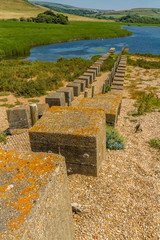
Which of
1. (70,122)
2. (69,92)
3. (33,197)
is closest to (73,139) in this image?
(70,122)

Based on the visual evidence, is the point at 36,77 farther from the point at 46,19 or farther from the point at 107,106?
the point at 46,19

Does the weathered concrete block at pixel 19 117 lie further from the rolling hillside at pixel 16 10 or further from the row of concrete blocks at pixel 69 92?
the rolling hillside at pixel 16 10

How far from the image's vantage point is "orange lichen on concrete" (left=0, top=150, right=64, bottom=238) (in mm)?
1932

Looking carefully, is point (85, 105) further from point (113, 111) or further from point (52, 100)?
point (52, 100)

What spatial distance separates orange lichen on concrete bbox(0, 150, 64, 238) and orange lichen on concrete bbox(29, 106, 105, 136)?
4.93 ft

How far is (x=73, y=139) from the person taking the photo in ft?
13.4

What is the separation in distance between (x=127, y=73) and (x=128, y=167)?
16.4 m

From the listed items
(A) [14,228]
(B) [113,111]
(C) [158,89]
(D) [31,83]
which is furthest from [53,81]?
(A) [14,228]

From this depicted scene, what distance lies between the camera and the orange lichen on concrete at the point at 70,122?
4.12 metres

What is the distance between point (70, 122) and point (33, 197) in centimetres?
254

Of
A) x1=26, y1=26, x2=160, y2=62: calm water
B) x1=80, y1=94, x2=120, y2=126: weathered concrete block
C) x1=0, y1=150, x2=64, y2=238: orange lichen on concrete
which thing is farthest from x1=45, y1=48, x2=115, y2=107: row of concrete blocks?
x1=26, y1=26, x2=160, y2=62: calm water

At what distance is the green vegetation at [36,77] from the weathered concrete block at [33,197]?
11144mm

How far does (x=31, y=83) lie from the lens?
1409 centimetres

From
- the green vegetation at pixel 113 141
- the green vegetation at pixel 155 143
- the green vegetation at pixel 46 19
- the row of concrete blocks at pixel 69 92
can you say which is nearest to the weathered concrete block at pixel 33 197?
the green vegetation at pixel 113 141
